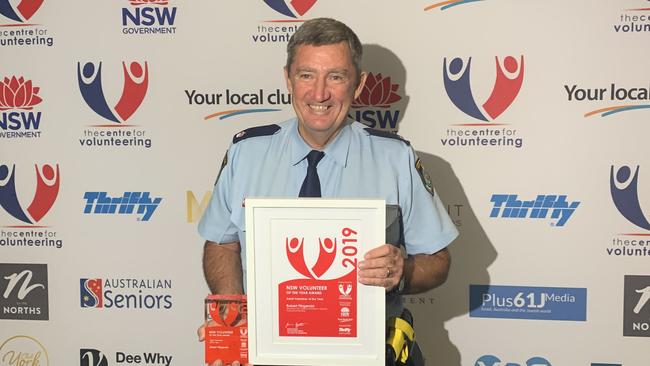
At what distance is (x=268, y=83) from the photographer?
108 inches

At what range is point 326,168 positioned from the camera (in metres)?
2.13

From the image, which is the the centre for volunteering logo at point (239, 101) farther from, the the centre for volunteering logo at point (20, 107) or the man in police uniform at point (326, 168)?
the the centre for volunteering logo at point (20, 107)

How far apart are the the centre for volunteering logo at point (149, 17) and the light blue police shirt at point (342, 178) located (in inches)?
32.4

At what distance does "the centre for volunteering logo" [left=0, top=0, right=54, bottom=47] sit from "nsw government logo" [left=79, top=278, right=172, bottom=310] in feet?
3.26

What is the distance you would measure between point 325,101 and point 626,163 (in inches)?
50.3

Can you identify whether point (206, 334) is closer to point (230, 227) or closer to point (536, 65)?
point (230, 227)

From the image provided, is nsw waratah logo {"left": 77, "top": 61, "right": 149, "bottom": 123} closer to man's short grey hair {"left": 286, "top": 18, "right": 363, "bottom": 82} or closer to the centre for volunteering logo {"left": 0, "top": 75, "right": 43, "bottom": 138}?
Result: the centre for volunteering logo {"left": 0, "top": 75, "right": 43, "bottom": 138}

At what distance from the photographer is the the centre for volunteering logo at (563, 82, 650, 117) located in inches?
101

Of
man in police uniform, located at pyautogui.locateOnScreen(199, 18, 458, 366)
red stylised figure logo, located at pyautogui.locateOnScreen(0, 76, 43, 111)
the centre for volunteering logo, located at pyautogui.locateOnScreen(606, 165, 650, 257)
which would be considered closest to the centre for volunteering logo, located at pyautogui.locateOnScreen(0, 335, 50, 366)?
red stylised figure logo, located at pyautogui.locateOnScreen(0, 76, 43, 111)

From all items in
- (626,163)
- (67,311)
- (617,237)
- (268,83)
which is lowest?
(67,311)

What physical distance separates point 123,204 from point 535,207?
164 centimetres

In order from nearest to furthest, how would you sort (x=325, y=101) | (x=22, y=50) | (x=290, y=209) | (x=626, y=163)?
(x=290, y=209), (x=325, y=101), (x=626, y=163), (x=22, y=50)

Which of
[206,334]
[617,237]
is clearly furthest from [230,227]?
[617,237]

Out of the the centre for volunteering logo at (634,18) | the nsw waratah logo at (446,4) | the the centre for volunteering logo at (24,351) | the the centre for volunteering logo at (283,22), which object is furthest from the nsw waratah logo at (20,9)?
the the centre for volunteering logo at (634,18)
